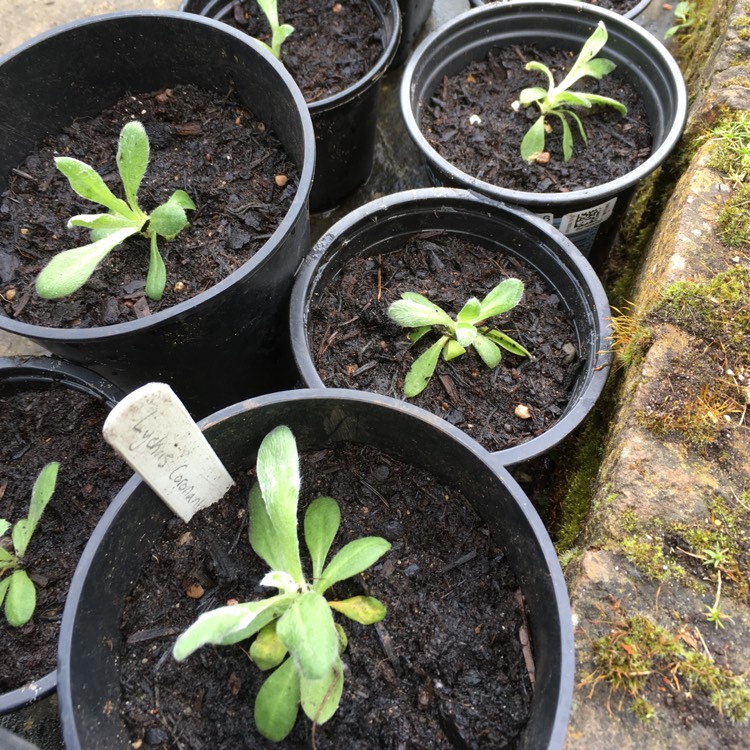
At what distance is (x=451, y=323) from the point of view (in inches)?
53.2

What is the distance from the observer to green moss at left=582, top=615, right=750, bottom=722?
97 centimetres

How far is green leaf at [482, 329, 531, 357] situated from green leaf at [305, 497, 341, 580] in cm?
57

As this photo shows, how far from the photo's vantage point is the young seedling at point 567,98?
1.70 m

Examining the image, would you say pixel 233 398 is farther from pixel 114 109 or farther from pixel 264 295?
pixel 114 109

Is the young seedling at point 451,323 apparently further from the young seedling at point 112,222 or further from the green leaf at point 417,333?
the young seedling at point 112,222

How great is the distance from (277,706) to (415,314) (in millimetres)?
774

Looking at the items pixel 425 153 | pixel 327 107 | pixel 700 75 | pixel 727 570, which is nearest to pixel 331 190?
pixel 327 107

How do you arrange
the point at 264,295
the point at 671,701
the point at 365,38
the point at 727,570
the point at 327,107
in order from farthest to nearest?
the point at 365,38, the point at 327,107, the point at 264,295, the point at 727,570, the point at 671,701

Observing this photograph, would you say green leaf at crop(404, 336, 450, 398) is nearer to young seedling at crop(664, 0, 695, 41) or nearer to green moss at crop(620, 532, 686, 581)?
green moss at crop(620, 532, 686, 581)

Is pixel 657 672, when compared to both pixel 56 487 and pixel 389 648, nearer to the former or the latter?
pixel 389 648

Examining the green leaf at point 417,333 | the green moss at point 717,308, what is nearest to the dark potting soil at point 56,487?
the green leaf at point 417,333

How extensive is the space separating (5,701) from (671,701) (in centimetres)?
110

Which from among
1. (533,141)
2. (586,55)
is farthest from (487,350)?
(586,55)

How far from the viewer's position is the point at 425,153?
164 centimetres
